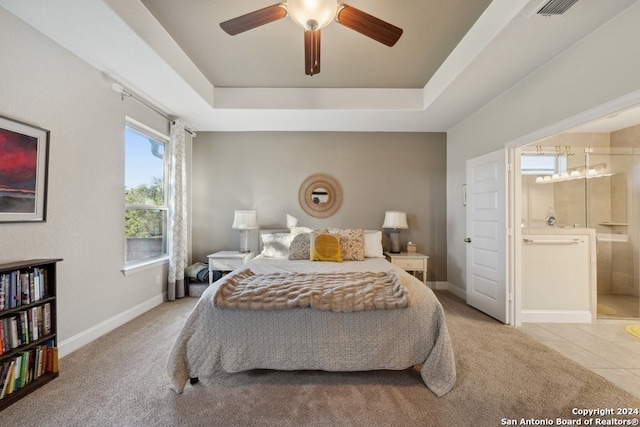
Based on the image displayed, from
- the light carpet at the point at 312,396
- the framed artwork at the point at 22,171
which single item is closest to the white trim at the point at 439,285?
the light carpet at the point at 312,396

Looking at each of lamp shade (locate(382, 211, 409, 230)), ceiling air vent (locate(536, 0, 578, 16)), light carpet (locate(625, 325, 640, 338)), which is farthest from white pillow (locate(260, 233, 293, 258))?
light carpet (locate(625, 325, 640, 338))

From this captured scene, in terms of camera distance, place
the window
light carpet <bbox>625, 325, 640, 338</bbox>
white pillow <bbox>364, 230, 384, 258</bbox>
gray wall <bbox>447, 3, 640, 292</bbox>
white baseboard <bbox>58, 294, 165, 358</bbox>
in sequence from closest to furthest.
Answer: gray wall <bbox>447, 3, 640, 292</bbox> → white baseboard <bbox>58, 294, 165, 358</bbox> → light carpet <bbox>625, 325, 640, 338</bbox> → the window → white pillow <bbox>364, 230, 384, 258</bbox>

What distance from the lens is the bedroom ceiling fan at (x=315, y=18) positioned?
1547 mm

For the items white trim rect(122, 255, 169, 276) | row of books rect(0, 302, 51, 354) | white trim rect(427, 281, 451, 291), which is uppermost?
white trim rect(122, 255, 169, 276)

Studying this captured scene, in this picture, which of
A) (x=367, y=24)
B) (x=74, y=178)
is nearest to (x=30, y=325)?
(x=74, y=178)

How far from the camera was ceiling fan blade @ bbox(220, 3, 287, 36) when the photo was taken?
1582 millimetres

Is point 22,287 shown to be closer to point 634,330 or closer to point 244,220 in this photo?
point 244,220

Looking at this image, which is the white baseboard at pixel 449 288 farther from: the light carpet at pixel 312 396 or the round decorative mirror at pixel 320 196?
the round decorative mirror at pixel 320 196

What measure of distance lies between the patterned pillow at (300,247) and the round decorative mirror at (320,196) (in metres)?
0.85

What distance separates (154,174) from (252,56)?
212 cm

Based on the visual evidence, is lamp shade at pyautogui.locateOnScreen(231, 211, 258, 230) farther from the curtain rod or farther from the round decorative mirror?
the curtain rod

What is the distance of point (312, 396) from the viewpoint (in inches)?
66.3

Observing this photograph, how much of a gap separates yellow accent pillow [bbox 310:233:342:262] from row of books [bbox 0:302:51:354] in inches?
90.5

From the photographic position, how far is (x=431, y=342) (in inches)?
71.1
